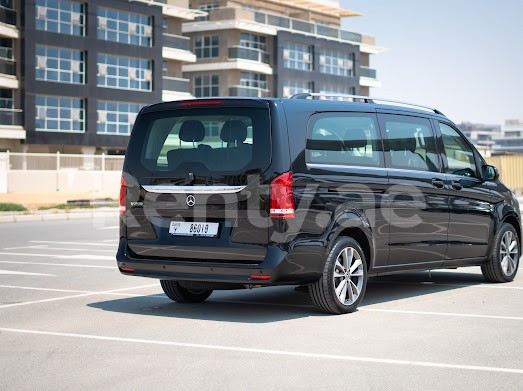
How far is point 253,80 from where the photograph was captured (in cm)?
8206

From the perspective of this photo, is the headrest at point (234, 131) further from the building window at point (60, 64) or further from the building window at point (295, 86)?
the building window at point (295, 86)

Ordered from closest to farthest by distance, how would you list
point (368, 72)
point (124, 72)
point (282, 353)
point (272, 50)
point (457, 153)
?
1. point (282, 353)
2. point (457, 153)
3. point (124, 72)
4. point (272, 50)
5. point (368, 72)

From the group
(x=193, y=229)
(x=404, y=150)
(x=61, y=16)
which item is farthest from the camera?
(x=61, y=16)

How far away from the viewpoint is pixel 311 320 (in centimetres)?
902

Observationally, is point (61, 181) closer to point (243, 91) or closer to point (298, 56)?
point (243, 91)

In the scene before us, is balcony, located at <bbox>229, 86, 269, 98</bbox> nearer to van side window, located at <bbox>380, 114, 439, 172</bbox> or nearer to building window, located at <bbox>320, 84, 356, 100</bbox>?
building window, located at <bbox>320, 84, 356, 100</bbox>

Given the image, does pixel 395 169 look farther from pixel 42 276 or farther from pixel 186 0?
pixel 186 0

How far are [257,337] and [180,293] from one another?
7.75 feet

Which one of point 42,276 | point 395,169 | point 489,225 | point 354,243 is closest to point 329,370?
point 354,243

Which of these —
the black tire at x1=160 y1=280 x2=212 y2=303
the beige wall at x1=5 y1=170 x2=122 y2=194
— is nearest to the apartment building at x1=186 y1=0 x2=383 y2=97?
the beige wall at x1=5 y1=170 x2=122 y2=194

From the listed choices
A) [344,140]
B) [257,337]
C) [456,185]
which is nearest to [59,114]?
[456,185]

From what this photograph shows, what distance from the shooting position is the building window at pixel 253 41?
81.2m

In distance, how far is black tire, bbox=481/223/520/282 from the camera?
11867 millimetres

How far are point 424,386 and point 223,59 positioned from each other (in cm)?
7445
